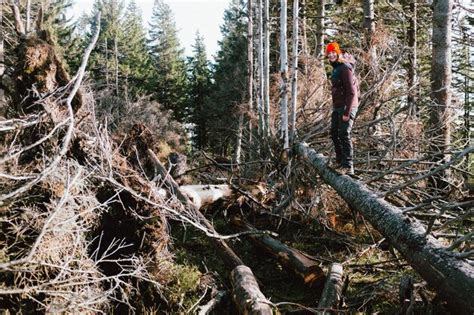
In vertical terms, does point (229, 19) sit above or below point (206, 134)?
above

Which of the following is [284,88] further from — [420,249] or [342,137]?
[420,249]

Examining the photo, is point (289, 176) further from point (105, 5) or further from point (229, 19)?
point (105, 5)

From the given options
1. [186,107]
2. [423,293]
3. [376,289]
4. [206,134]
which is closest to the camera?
[423,293]

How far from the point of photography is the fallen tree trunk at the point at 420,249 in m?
2.57

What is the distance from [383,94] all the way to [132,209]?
5.64m

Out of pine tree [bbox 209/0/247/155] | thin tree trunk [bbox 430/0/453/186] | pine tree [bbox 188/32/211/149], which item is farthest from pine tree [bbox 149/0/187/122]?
thin tree trunk [bbox 430/0/453/186]

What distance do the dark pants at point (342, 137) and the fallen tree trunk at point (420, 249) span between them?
67cm

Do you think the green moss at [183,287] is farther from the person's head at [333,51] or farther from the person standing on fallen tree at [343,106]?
the person's head at [333,51]

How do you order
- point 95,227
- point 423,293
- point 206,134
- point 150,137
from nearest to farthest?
point 423,293 → point 95,227 → point 150,137 → point 206,134

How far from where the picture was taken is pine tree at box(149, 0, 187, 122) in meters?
34.6

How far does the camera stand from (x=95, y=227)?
16.1ft

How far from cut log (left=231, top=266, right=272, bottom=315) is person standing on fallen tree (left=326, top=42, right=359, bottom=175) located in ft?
6.25

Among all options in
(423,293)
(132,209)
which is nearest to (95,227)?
(132,209)

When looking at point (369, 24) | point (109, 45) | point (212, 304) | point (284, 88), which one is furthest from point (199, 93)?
point (212, 304)
